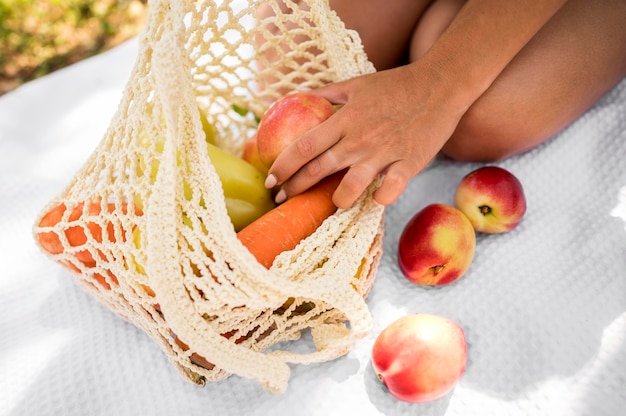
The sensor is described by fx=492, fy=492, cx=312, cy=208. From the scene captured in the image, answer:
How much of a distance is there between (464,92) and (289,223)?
0.31 metres

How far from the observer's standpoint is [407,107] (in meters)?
0.65

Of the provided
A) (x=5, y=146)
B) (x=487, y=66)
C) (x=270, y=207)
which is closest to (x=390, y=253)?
(x=270, y=207)

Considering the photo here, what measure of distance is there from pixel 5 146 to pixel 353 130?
0.75m

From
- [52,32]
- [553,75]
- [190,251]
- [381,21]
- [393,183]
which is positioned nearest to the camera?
[190,251]

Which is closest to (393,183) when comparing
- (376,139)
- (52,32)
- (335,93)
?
(376,139)

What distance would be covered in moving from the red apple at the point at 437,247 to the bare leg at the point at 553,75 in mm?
172

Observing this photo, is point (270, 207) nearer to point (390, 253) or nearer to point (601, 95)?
point (390, 253)

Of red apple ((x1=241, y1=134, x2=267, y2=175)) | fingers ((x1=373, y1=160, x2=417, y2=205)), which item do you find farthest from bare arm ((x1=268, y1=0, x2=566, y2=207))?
red apple ((x1=241, y1=134, x2=267, y2=175))

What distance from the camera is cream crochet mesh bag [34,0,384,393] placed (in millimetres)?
472

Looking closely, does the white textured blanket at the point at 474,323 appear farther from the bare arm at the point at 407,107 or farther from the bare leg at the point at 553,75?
the bare arm at the point at 407,107

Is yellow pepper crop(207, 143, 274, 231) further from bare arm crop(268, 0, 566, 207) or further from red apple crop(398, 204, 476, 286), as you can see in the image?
red apple crop(398, 204, 476, 286)

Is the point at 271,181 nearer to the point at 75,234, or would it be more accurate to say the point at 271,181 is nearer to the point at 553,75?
the point at 75,234

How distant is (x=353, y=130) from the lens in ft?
2.04

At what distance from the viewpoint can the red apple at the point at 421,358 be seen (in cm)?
53
